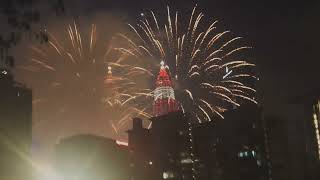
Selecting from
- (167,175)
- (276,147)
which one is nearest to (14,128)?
(167,175)

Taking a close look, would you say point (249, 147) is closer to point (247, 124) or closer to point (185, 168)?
point (247, 124)

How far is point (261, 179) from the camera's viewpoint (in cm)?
7925

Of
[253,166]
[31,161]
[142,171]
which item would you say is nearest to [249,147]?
[253,166]

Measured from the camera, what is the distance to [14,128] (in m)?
75.8

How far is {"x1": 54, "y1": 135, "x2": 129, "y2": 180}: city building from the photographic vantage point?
8781 centimetres

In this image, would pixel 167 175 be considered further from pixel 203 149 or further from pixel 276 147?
pixel 276 147

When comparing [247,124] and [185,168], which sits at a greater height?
[247,124]

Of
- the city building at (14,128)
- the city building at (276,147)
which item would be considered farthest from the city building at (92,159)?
the city building at (276,147)

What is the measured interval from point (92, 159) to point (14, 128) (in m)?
17.1

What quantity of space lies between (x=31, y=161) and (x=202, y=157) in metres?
29.6

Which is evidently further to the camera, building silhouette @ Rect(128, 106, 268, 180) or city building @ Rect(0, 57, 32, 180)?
building silhouette @ Rect(128, 106, 268, 180)

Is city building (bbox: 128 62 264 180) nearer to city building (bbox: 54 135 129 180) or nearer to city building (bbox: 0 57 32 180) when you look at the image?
city building (bbox: 54 135 129 180)

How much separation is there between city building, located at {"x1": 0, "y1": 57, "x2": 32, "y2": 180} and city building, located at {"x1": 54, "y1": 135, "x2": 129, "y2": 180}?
12.8m

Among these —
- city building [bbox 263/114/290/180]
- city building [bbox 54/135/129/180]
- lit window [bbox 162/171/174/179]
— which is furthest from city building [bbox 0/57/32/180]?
city building [bbox 263/114/290/180]
